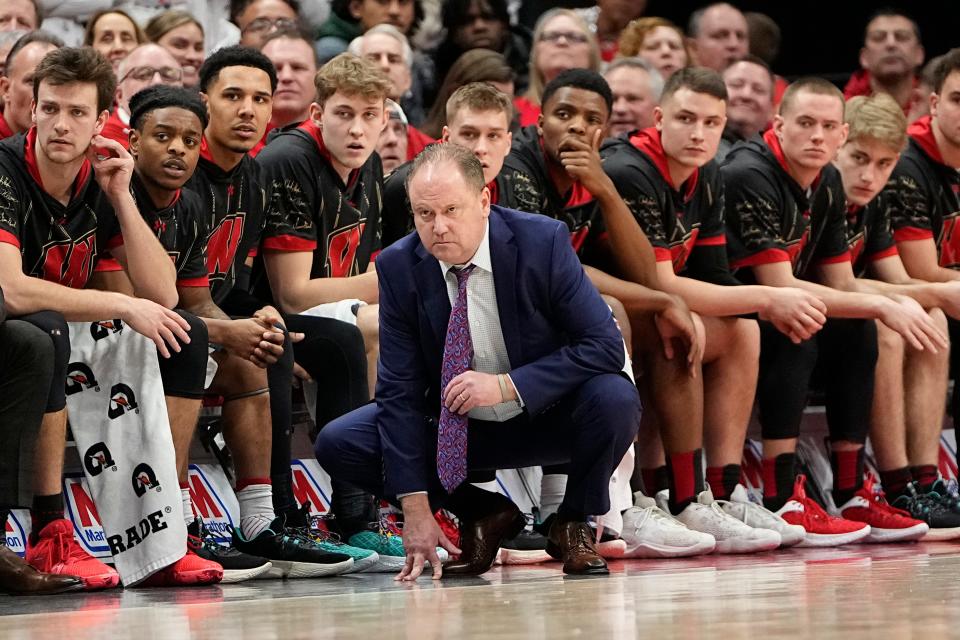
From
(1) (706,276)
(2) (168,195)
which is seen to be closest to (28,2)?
(2) (168,195)

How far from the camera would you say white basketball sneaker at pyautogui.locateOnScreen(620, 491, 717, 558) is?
5.35 metres

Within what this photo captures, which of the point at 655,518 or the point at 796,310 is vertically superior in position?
the point at 796,310

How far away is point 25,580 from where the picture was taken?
4.23 m

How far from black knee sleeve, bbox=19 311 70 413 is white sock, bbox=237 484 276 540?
2.44 feet

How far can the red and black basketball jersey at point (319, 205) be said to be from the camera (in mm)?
5535

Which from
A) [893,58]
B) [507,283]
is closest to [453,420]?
[507,283]

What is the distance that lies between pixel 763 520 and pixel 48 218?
2843 mm

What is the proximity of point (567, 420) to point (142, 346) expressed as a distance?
1.31 meters

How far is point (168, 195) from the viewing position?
16.4ft

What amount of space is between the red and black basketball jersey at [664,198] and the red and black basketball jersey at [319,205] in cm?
98

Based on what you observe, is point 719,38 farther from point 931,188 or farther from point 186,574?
point 186,574

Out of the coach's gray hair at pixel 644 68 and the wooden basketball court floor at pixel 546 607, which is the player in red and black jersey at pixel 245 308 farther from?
the coach's gray hair at pixel 644 68

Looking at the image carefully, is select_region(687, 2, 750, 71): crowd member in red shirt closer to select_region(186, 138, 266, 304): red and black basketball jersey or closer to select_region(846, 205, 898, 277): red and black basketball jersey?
select_region(846, 205, 898, 277): red and black basketball jersey

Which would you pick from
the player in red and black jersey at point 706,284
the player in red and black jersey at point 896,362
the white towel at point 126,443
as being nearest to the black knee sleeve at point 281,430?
the white towel at point 126,443
